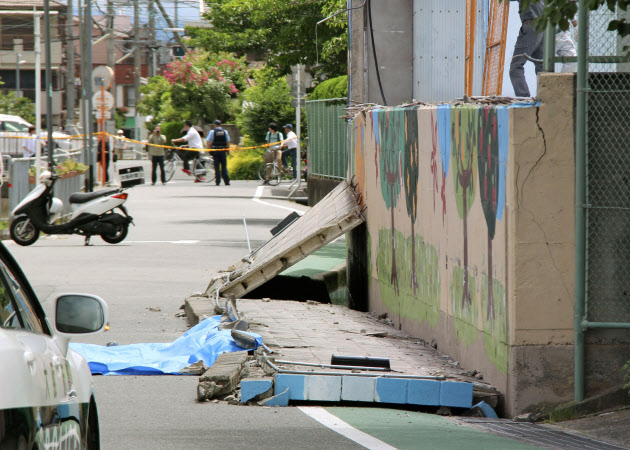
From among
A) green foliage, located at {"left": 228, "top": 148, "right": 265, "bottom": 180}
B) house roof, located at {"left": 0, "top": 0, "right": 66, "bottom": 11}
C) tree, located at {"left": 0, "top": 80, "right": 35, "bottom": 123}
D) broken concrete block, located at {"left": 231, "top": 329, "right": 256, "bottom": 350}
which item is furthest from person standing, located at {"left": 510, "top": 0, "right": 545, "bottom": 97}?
house roof, located at {"left": 0, "top": 0, "right": 66, "bottom": 11}

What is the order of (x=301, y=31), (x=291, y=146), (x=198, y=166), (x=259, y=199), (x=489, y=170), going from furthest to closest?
1. (x=198, y=166)
2. (x=291, y=146)
3. (x=259, y=199)
4. (x=301, y=31)
5. (x=489, y=170)

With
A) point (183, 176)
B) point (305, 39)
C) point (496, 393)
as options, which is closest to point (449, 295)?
point (496, 393)

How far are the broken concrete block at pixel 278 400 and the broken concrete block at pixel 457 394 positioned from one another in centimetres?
105

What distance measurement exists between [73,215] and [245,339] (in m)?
10.4

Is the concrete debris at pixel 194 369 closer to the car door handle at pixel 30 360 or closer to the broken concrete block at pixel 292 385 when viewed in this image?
the broken concrete block at pixel 292 385

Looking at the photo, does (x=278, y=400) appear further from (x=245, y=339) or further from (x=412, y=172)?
(x=412, y=172)

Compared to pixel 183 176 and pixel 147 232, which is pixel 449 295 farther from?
pixel 183 176

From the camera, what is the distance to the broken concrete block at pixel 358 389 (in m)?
7.37

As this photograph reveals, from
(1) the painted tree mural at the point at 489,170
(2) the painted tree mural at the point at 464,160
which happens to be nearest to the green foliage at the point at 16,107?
(2) the painted tree mural at the point at 464,160

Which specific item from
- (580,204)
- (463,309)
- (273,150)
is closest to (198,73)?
(273,150)

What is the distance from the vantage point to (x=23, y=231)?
1828 centimetres

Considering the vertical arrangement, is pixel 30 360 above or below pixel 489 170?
below

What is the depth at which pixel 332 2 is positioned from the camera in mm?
23484

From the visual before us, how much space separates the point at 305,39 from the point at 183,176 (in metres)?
17.0
